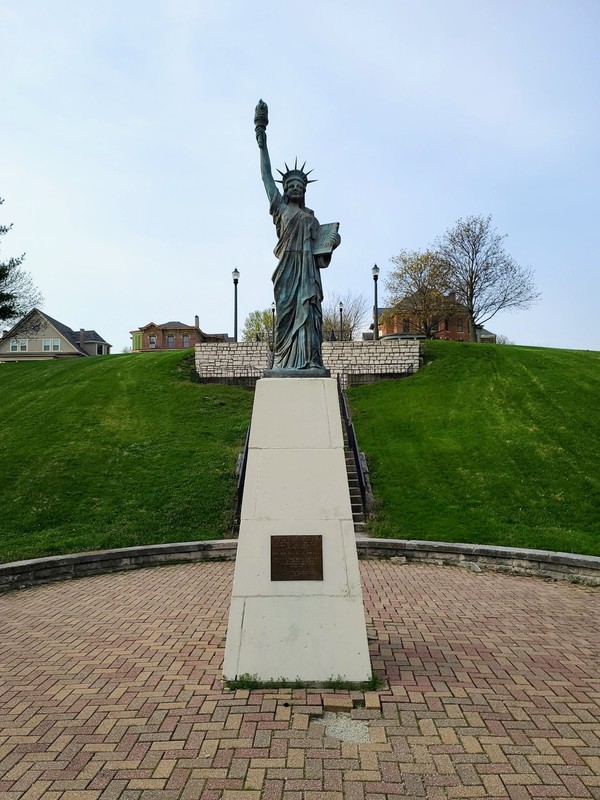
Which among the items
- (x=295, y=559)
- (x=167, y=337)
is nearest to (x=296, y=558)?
(x=295, y=559)

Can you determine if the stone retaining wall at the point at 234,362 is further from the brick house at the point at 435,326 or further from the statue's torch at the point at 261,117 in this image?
the brick house at the point at 435,326

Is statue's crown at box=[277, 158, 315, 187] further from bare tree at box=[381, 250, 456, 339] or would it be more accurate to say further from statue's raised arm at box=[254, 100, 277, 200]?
bare tree at box=[381, 250, 456, 339]

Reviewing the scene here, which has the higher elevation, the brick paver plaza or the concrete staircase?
the concrete staircase

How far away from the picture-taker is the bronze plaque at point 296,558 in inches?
192

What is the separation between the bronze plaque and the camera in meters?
4.88

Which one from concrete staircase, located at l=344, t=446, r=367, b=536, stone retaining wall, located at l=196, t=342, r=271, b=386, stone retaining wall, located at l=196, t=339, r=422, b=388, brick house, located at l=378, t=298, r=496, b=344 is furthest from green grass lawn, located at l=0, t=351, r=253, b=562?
brick house, located at l=378, t=298, r=496, b=344

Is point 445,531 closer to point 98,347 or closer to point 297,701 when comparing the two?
point 297,701

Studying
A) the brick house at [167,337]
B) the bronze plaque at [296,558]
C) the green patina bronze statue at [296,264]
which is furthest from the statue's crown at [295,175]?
the brick house at [167,337]

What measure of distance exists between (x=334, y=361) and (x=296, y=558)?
1822 centimetres

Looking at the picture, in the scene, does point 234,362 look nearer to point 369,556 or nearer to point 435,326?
point 369,556

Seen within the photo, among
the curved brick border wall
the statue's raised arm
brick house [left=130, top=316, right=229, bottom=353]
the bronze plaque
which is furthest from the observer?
brick house [left=130, top=316, right=229, bottom=353]

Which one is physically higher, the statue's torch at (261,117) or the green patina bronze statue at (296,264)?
the statue's torch at (261,117)

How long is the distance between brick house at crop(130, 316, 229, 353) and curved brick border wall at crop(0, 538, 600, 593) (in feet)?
202

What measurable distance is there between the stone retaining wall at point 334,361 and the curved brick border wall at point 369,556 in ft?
42.2
